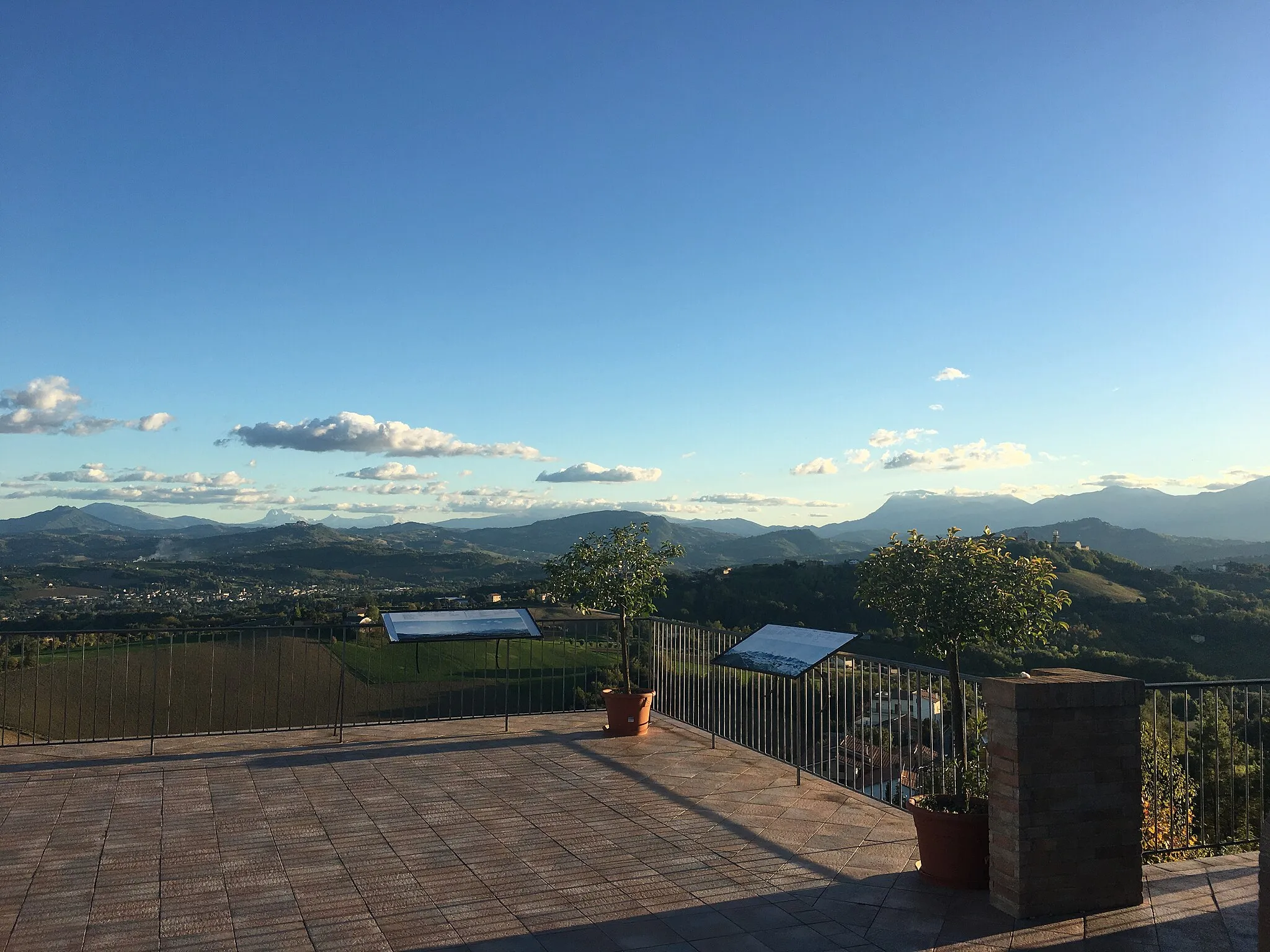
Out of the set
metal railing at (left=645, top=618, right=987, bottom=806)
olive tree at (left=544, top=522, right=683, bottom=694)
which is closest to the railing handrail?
metal railing at (left=645, top=618, right=987, bottom=806)

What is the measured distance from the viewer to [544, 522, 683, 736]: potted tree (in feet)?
28.8

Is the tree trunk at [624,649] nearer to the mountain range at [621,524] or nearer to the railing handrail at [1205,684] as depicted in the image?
the railing handrail at [1205,684]

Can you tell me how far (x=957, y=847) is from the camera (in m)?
4.41

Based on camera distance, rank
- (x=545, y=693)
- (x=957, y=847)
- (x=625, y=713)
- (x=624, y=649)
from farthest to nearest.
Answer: (x=545, y=693) → (x=624, y=649) → (x=625, y=713) → (x=957, y=847)

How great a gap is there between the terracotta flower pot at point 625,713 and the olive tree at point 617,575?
4.9 inches

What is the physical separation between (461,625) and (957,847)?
5.72 meters

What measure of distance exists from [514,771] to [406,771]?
3.00 feet

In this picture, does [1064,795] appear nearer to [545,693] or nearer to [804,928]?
[804,928]

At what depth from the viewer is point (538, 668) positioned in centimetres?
1057

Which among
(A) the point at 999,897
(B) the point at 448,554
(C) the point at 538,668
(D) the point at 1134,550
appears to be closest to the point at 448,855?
(A) the point at 999,897

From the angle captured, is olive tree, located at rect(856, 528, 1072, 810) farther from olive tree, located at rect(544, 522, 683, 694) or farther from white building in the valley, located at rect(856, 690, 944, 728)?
olive tree, located at rect(544, 522, 683, 694)

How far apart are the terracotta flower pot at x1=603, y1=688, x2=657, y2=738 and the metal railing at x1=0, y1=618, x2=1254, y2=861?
0.69 metres

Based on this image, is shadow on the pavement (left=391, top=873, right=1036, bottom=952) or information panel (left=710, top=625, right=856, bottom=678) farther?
information panel (left=710, top=625, right=856, bottom=678)

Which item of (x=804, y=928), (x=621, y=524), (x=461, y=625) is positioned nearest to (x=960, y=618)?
(x=804, y=928)
